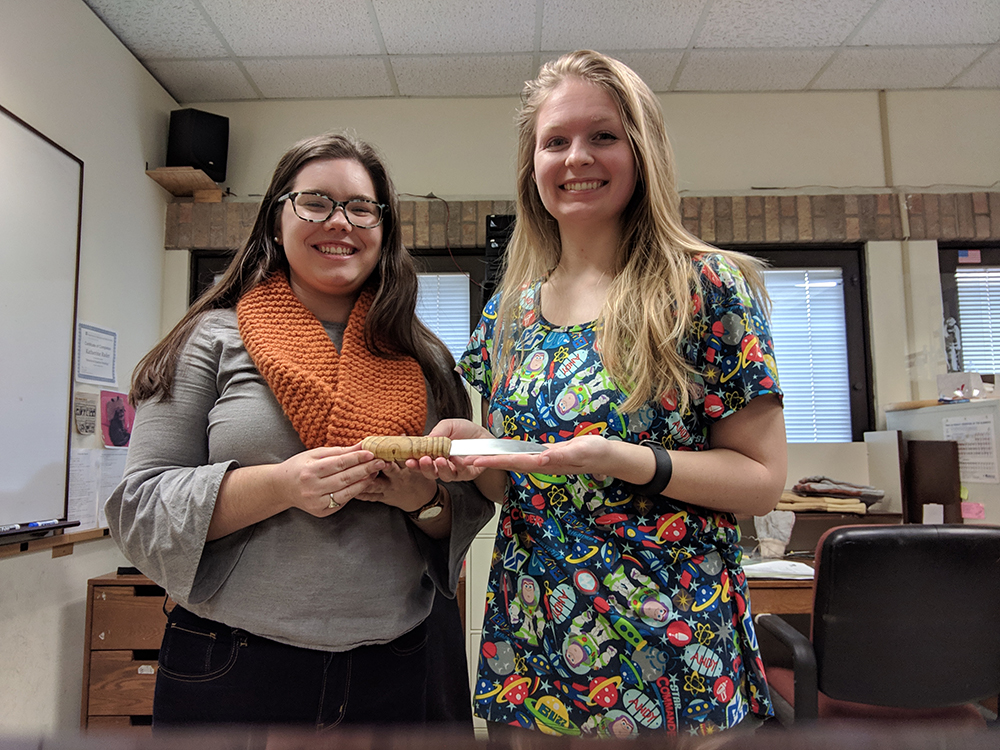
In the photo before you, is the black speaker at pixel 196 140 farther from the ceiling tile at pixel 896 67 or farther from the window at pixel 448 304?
the ceiling tile at pixel 896 67

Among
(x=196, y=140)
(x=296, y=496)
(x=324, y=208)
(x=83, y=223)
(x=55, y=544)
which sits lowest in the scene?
(x=55, y=544)

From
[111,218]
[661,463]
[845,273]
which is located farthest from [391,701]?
[845,273]

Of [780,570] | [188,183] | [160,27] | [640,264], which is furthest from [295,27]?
[780,570]

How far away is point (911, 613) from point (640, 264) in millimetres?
1222

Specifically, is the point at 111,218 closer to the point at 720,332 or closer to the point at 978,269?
the point at 720,332

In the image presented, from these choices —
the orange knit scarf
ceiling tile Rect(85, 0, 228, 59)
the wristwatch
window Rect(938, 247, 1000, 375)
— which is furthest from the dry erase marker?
window Rect(938, 247, 1000, 375)

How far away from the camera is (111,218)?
2709 mm

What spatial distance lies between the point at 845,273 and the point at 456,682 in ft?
9.63

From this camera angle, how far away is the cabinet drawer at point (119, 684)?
7.68 ft

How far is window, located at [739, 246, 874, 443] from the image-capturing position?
3172 mm

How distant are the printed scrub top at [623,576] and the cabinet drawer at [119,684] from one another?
78.9 inches

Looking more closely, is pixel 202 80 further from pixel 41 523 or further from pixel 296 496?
pixel 296 496

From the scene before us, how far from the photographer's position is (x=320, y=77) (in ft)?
10.3

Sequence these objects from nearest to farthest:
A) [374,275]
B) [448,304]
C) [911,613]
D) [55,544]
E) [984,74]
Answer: [374,275] → [911,613] → [55,544] → [984,74] → [448,304]
